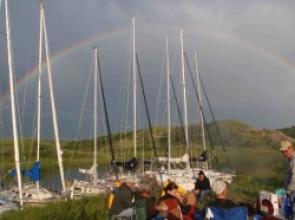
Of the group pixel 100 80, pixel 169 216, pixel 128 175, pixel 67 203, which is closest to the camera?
pixel 169 216

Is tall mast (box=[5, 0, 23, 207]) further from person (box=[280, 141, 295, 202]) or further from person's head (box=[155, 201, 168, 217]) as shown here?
person's head (box=[155, 201, 168, 217])

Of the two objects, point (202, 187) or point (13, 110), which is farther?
point (13, 110)

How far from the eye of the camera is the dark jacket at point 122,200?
11203mm

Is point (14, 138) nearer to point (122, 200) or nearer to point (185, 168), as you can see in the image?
point (122, 200)

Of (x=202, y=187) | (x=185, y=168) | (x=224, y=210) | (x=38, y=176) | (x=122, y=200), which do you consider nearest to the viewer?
(x=224, y=210)

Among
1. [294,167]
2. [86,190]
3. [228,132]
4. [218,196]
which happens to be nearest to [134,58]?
[86,190]

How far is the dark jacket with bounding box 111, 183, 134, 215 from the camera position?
36.8 ft

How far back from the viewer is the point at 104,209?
13.2m

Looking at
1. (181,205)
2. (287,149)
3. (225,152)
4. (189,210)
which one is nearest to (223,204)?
(189,210)

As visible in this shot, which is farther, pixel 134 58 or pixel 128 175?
pixel 134 58

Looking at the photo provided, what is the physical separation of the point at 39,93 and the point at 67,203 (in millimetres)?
13645

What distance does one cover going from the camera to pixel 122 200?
1129 centimetres

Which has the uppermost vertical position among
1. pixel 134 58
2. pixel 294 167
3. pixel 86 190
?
pixel 134 58

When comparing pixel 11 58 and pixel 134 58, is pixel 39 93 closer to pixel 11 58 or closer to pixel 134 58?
pixel 11 58
